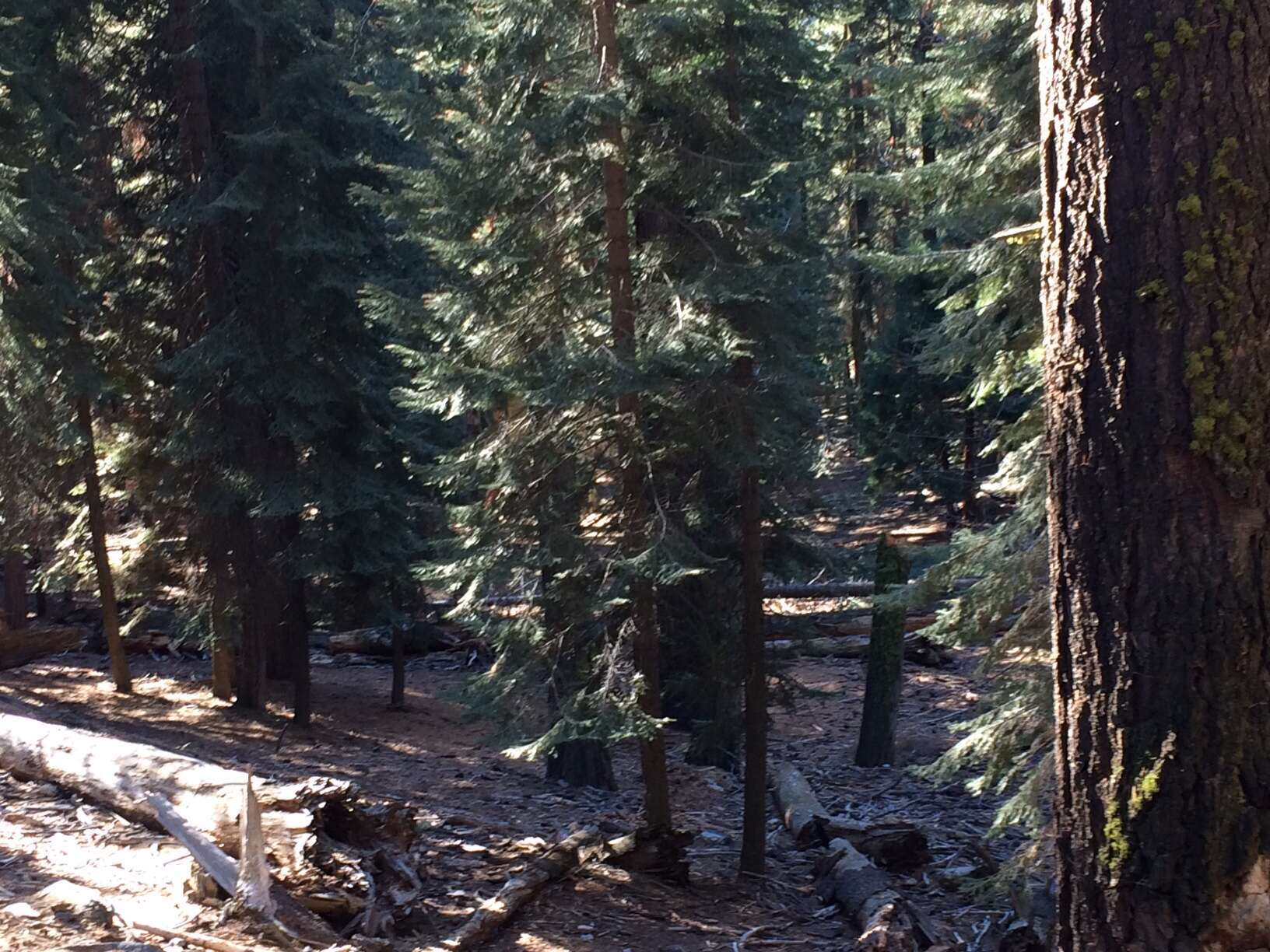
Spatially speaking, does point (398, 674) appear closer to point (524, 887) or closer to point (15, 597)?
point (15, 597)

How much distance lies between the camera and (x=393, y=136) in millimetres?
15500

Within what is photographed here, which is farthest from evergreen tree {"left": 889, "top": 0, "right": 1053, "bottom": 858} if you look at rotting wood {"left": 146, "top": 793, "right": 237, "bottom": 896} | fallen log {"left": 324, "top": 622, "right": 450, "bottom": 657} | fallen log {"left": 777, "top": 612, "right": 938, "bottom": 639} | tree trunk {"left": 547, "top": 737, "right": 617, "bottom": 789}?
fallen log {"left": 324, "top": 622, "right": 450, "bottom": 657}

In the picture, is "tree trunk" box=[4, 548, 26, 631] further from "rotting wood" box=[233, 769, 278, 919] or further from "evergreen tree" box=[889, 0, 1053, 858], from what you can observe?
"evergreen tree" box=[889, 0, 1053, 858]

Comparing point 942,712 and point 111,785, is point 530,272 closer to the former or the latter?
point 111,785

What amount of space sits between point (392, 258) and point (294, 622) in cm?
513

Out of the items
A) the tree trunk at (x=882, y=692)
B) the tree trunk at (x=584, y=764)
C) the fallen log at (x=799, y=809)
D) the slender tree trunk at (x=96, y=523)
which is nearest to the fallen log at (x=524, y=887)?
the fallen log at (x=799, y=809)

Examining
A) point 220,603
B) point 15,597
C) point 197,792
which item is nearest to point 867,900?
point 197,792

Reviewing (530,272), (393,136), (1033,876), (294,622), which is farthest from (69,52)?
(1033,876)

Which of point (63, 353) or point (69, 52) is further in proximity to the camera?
point (69, 52)

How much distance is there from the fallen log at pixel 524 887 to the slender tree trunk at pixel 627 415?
102cm

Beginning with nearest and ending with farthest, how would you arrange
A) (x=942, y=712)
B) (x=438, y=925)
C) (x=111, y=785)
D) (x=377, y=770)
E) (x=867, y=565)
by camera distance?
(x=438, y=925), (x=111, y=785), (x=867, y=565), (x=377, y=770), (x=942, y=712)

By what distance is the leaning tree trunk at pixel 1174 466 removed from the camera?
10.6 ft

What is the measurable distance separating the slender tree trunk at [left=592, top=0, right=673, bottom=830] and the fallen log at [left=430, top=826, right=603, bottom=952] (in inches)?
40.0

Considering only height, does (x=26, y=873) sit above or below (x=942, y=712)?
above
